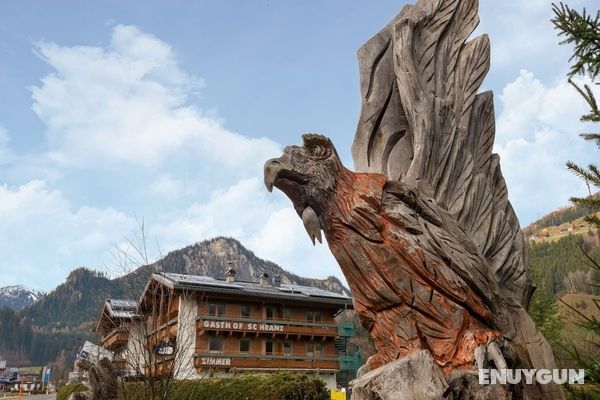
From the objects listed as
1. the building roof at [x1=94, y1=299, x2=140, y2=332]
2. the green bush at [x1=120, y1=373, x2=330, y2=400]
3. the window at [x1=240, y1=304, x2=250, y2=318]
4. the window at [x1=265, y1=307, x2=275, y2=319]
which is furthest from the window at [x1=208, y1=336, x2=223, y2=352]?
the green bush at [x1=120, y1=373, x2=330, y2=400]

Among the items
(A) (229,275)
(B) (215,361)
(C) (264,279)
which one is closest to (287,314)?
(A) (229,275)

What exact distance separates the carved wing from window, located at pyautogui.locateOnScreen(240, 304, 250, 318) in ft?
73.7

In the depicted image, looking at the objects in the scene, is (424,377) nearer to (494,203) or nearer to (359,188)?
(359,188)

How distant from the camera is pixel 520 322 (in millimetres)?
4965

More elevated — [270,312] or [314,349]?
[270,312]

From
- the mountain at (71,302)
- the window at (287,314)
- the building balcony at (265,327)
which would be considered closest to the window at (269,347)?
the building balcony at (265,327)

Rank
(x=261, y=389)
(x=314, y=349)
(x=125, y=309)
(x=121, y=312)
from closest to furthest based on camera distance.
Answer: (x=125, y=309)
(x=261, y=389)
(x=121, y=312)
(x=314, y=349)

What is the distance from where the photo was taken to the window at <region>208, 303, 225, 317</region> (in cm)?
2683

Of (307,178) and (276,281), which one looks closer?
(307,178)

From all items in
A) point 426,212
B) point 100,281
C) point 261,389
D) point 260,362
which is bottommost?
point 261,389

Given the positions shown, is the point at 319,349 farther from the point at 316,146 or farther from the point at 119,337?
the point at 316,146

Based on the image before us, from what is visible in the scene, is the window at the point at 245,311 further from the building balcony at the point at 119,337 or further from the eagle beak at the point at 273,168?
the eagle beak at the point at 273,168

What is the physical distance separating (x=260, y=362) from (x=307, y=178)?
932 inches

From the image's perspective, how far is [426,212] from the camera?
188 inches
